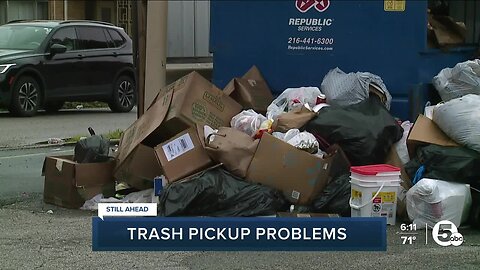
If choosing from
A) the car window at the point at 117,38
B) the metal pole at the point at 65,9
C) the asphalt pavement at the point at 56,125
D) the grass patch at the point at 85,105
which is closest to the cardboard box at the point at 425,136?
the asphalt pavement at the point at 56,125

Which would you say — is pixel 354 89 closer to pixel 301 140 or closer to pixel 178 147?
pixel 301 140

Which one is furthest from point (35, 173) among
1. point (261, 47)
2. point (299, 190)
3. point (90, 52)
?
point (90, 52)

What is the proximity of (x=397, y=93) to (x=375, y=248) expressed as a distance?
8.29 ft

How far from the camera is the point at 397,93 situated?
7.20 meters

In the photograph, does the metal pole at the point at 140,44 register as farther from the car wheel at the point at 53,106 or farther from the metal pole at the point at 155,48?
the car wheel at the point at 53,106

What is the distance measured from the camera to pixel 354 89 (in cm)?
671

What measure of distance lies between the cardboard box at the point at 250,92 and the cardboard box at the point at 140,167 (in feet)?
3.57

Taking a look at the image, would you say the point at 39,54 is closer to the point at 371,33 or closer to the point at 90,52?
the point at 90,52

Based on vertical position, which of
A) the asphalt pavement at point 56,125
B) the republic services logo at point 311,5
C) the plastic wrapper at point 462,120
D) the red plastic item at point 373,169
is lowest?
the asphalt pavement at point 56,125

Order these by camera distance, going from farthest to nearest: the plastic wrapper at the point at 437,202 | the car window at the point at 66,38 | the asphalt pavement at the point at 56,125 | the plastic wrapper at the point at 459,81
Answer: the car window at the point at 66,38 → the asphalt pavement at the point at 56,125 → the plastic wrapper at the point at 459,81 → the plastic wrapper at the point at 437,202

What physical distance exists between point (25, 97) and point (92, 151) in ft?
22.4

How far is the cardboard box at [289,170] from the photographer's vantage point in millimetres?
5977

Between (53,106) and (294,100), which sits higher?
(294,100)

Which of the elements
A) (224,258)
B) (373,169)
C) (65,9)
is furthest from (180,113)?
(65,9)
